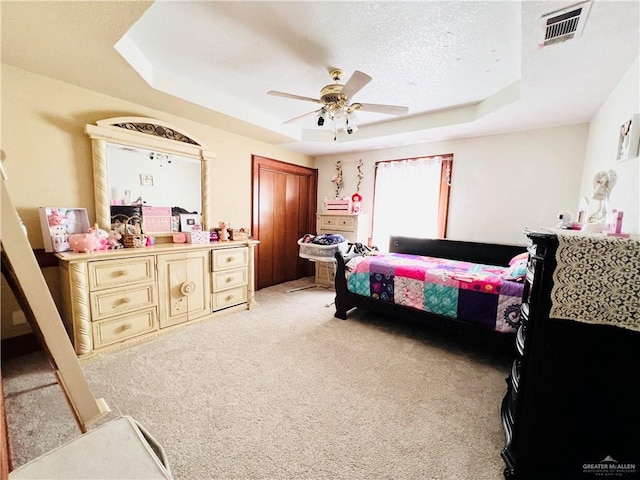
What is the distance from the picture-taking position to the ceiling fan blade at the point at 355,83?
1642 millimetres

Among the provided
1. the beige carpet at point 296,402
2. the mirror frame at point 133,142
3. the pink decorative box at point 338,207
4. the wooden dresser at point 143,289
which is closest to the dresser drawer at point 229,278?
the wooden dresser at point 143,289

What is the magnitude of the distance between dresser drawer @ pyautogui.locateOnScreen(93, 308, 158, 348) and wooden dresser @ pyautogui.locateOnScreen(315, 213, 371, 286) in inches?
94.8

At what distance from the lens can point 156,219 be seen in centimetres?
270

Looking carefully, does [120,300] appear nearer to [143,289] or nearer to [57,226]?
[143,289]

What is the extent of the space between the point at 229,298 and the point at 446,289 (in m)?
2.36

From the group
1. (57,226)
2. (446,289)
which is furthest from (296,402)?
(57,226)

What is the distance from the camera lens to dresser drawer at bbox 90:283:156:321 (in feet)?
6.65

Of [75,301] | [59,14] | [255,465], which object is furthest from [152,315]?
[59,14]

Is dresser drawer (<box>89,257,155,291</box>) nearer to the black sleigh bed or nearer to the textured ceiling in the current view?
the textured ceiling

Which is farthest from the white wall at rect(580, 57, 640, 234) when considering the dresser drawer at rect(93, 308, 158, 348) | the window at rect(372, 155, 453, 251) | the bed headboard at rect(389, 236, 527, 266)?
the dresser drawer at rect(93, 308, 158, 348)

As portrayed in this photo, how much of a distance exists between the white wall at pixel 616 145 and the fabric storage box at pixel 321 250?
2.55m

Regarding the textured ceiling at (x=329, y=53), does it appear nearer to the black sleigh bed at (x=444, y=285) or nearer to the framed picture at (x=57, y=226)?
the framed picture at (x=57, y=226)

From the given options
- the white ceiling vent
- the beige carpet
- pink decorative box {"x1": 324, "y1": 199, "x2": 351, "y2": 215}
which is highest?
the white ceiling vent

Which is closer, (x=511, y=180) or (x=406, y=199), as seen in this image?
(x=511, y=180)
